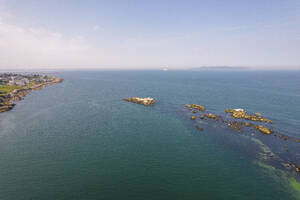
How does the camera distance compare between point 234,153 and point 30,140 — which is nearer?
point 234,153

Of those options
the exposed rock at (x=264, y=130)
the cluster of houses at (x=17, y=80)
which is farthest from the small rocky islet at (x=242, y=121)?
the cluster of houses at (x=17, y=80)

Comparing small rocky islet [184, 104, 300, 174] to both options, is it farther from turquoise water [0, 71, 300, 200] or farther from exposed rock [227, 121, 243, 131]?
turquoise water [0, 71, 300, 200]

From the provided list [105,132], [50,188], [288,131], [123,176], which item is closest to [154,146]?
[123,176]

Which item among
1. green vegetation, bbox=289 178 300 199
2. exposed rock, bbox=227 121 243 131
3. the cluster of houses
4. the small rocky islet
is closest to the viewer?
green vegetation, bbox=289 178 300 199

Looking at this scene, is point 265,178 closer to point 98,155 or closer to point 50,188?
point 98,155

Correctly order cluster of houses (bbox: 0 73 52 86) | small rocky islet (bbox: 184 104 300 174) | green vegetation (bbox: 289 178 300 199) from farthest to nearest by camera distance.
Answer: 1. cluster of houses (bbox: 0 73 52 86)
2. small rocky islet (bbox: 184 104 300 174)
3. green vegetation (bbox: 289 178 300 199)

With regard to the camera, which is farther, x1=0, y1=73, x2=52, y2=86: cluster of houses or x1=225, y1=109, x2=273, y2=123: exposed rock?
x1=0, y1=73, x2=52, y2=86: cluster of houses

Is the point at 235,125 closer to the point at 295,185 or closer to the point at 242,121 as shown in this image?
the point at 242,121

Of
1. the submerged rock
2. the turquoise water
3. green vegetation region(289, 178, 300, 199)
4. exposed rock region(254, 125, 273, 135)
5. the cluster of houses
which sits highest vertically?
the cluster of houses

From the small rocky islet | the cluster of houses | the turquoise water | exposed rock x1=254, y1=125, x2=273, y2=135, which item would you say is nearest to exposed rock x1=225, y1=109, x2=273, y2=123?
the small rocky islet

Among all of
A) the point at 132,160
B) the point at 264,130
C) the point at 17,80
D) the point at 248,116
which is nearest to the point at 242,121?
the point at 248,116

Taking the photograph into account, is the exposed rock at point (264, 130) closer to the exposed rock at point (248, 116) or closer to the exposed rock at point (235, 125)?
the exposed rock at point (235, 125)
